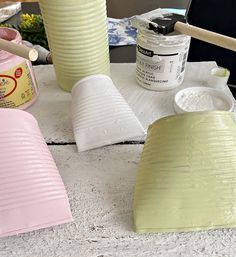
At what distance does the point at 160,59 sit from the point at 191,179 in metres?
0.22

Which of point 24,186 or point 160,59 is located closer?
point 24,186

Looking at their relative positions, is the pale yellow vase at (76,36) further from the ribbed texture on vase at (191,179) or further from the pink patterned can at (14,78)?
the ribbed texture on vase at (191,179)

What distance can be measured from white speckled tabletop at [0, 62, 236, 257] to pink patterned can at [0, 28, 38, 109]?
40 millimetres

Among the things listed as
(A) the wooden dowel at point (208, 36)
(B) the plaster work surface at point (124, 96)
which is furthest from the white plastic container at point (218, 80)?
(A) the wooden dowel at point (208, 36)

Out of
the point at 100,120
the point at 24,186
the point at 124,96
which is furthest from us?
the point at 124,96

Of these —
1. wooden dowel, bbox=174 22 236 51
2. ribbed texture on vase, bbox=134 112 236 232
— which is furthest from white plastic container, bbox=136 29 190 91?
ribbed texture on vase, bbox=134 112 236 232

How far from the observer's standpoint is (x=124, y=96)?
0.52 metres

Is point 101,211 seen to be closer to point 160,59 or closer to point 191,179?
point 191,179

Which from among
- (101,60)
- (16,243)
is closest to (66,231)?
(16,243)

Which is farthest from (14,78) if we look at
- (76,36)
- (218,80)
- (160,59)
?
(218,80)

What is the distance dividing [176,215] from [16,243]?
0.18 m

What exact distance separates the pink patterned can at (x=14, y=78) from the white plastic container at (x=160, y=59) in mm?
186

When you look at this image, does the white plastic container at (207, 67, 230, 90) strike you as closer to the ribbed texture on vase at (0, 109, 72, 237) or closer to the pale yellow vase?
the pale yellow vase

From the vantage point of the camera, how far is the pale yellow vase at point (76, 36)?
423 mm
